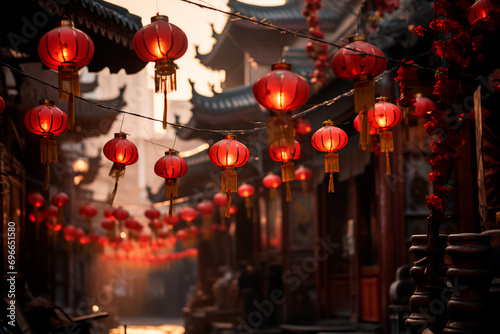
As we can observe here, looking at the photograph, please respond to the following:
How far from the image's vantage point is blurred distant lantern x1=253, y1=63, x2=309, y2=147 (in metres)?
6.77

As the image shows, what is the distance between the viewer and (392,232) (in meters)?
10.7

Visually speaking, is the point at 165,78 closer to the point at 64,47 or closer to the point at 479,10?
the point at 64,47

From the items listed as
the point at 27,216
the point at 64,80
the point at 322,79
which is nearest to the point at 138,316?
the point at 27,216

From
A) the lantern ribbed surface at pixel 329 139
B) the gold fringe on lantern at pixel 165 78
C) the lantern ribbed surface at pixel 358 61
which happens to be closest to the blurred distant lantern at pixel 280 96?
the lantern ribbed surface at pixel 358 61

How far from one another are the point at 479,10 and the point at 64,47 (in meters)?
4.22

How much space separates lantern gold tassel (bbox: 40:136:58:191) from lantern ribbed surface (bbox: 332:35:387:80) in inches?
131

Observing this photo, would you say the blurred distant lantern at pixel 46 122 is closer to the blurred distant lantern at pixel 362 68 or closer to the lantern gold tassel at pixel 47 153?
the lantern gold tassel at pixel 47 153

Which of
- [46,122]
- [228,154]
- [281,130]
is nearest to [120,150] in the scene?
[46,122]

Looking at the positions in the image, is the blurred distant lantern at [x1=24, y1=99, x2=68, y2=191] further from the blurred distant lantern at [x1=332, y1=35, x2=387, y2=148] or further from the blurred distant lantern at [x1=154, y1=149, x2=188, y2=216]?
the blurred distant lantern at [x1=332, y1=35, x2=387, y2=148]

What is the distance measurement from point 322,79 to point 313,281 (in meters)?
5.45

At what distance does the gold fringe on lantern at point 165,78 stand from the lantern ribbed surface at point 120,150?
2.37 meters

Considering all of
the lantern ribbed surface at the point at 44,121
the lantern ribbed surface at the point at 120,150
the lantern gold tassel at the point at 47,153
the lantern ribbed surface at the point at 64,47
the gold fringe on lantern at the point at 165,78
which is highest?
the lantern ribbed surface at the point at 64,47

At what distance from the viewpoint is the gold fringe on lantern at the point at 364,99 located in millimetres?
6863

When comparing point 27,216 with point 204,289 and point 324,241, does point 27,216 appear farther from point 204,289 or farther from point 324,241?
point 204,289
